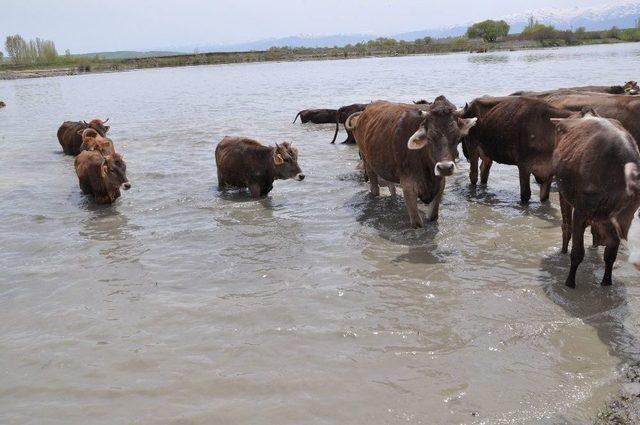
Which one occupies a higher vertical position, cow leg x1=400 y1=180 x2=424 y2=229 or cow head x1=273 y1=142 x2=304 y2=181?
cow head x1=273 y1=142 x2=304 y2=181

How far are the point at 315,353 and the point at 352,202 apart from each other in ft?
16.4

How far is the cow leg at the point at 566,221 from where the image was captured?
5895mm

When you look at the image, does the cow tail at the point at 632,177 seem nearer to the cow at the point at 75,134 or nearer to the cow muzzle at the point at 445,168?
the cow muzzle at the point at 445,168

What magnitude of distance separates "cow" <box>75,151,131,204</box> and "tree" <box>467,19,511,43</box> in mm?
124756

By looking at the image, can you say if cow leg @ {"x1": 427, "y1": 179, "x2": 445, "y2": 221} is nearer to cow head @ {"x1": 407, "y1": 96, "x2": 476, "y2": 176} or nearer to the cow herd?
the cow herd

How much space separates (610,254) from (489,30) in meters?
135

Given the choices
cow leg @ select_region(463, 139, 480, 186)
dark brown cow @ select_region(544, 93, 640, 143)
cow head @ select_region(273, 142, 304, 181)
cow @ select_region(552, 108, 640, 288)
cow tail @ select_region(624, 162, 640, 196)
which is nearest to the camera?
cow tail @ select_region(624, 162, 640, 196)

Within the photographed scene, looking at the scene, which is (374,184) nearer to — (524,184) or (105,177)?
(524,184)

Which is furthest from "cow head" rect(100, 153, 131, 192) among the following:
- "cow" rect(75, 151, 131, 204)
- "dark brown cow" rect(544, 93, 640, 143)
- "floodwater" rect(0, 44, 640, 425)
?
"dark brown cow" rect(544, 93, 640, 143)

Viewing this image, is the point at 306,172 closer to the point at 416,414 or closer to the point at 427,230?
the point at 427,230

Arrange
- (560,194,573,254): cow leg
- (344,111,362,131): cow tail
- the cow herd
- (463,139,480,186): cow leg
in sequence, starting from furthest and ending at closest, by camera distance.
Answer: (344,111,362,131): cow tail < (463,139,480,186): cow leg < (560,194,573,254): cow leg < the cow herd

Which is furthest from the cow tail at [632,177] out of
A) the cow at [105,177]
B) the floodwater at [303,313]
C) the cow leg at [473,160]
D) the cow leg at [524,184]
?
the cow at [105,177]

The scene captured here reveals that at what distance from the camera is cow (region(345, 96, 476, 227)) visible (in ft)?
23.3

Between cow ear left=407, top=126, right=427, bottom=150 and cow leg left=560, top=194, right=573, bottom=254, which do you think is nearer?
cow leg left=560, top=194, right=573, bottom=254
